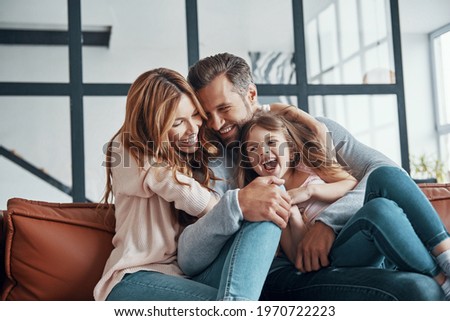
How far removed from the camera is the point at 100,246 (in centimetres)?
164

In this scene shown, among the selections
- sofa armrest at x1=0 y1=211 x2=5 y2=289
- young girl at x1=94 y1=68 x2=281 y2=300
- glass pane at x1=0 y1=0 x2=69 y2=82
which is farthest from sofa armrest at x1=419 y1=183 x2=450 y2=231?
glass pane at x1=0 y1=0 x2=69 y2=82

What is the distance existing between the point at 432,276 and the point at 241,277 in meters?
0.44

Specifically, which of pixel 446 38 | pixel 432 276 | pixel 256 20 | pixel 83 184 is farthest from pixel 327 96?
pixel 446 38

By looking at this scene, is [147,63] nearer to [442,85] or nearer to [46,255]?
[46,255]

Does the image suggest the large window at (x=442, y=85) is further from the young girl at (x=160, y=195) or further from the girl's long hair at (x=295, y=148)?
the young girl at (x=160, y=195)

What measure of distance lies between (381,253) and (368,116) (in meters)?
2.74

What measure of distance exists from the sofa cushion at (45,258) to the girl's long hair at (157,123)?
202 millimetres

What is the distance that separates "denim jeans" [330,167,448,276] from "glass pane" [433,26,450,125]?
5.70 meters

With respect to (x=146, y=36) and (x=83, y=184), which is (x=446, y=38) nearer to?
(x=146, y=36)

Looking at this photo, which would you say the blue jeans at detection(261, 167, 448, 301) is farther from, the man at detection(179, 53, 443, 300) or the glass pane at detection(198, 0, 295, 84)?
the glass pane at detection(198, 0, 295, 84)

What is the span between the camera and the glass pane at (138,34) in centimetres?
378

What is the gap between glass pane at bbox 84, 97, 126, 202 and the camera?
3633 mm

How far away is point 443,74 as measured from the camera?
682 centimetres
